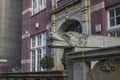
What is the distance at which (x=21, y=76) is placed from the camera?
639cm

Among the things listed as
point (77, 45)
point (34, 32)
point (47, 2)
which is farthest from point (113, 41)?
point (34, 32)

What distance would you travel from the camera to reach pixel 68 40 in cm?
379

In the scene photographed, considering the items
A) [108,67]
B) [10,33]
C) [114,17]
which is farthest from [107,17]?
[10,33]

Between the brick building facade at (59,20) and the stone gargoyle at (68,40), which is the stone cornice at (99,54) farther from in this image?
the brick building facade at (59,20)

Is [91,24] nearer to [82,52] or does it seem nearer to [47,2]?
[47,2]

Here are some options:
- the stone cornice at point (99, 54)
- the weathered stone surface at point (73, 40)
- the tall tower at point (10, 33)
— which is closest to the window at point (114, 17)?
the weathered stone surface at point (73, 40)

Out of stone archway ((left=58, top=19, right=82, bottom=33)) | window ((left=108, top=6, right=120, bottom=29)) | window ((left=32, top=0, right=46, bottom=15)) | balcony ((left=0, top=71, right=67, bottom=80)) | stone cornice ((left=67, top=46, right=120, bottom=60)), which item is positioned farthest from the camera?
window ((left=32, top=0, right=46, bottom=15))

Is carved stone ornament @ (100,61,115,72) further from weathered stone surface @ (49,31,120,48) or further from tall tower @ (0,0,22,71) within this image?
tall tower @ (0,0,22,71)

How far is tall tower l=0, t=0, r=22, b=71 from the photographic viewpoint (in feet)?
87.8

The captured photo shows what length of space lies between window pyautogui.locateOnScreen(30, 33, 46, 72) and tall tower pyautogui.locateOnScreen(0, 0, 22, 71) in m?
6.56

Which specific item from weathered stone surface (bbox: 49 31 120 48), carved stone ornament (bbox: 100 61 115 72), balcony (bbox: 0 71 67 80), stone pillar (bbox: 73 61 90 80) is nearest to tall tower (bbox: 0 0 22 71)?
balcony (bbox: 0 71 67 80)

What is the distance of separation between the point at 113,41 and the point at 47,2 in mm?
14734

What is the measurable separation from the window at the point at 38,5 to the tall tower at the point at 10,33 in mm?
6711

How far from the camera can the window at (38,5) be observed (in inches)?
772
